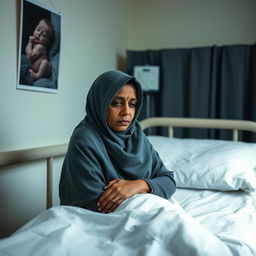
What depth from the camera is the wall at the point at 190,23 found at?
7.48ft

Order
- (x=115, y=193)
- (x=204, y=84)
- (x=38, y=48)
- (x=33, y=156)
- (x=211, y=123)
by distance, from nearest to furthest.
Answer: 1. (x=115, y=193)
2. (x=33, y=156)
3. (x=38, y=48)
4. (x=211, y=123)
5. (x=204, y=84)

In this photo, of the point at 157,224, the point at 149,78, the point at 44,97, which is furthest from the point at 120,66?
the point at 157,224

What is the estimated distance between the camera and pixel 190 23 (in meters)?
2.42

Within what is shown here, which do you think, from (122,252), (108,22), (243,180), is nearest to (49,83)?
(108,22)

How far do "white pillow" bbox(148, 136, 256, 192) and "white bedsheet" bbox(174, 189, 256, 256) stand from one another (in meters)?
0.04

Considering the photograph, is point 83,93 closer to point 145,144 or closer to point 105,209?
point 145,144

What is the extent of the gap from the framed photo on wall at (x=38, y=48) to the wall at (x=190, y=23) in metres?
1.04

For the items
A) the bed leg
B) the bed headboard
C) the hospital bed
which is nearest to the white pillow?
the hospital bed

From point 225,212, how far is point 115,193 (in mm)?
467

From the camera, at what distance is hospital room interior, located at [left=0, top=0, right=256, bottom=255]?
1.42 m

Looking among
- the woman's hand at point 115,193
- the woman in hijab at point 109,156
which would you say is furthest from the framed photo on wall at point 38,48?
the woman's hand at point 115,193

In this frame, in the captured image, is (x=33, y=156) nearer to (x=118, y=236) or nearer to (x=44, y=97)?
(x=44, y=97)

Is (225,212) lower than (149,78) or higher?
lower

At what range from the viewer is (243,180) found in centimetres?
142
